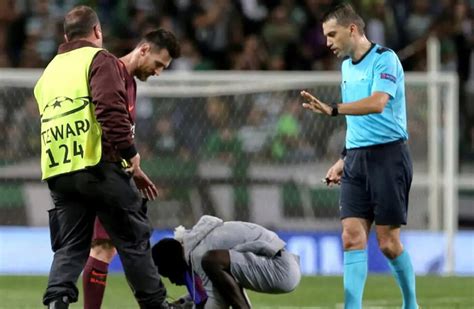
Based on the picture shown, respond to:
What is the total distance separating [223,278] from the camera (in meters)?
9.83

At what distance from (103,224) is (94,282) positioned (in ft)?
2.98

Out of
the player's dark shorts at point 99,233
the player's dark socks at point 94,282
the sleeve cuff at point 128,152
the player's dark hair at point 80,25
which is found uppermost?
the player's dark hair at point 80,25

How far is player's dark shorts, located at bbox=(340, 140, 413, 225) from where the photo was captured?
1029 centimetres

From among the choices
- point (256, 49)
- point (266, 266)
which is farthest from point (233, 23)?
point (266, 266)

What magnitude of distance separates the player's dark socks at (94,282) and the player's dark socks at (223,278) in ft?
2.47

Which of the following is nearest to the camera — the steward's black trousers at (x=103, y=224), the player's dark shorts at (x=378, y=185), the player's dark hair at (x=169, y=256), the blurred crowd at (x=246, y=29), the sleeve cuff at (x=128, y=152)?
the sleeve cuff at (x=128, y=152)

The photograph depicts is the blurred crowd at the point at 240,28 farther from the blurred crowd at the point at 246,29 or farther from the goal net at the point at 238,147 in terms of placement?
the goal net at the point at 238,147

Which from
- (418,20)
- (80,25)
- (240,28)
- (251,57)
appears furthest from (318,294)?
(418,20)

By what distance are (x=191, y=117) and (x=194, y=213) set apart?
48.3 inches

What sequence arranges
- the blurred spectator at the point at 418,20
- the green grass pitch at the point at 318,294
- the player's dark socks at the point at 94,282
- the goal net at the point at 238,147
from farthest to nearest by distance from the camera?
the blurred spectator at the point at 418,20, the goal net at the point at 238,147, the green grass pitch at the point at 318,294, the player's dark socks at the point at 94,282

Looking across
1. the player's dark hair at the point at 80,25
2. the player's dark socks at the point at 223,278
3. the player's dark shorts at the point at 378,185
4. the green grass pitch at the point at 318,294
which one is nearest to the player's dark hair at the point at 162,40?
the player's dark hair at the point at 80,25

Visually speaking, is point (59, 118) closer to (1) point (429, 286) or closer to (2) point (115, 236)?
(2) point (115, 236)

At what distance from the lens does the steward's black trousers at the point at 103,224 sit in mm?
9180

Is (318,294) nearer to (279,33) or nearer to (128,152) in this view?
(128,152)
